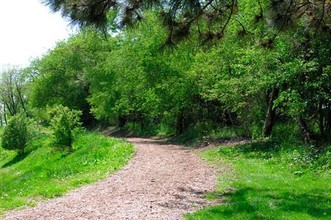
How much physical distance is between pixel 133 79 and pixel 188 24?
19.7 meters

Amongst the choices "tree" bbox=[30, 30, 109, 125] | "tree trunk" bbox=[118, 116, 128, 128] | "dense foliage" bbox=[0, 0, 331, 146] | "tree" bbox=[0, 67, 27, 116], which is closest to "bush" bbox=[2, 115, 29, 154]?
"dense foliage" bbox=[0, 0, 331, 146]

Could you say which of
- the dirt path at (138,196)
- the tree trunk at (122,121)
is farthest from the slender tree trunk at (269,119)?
the tree trunk at (122,121)

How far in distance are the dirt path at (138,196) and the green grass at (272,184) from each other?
0.58 m

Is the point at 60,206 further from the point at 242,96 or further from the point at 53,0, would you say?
the point at 242,96

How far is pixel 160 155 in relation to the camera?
59.8 ft

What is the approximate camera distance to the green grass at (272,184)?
8193mm

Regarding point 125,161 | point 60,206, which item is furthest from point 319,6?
point 125,161

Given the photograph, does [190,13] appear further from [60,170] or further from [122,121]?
[122,121]

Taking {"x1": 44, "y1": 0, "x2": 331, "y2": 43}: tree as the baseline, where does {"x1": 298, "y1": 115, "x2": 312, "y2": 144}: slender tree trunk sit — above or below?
below

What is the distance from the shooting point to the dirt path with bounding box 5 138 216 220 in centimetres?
845

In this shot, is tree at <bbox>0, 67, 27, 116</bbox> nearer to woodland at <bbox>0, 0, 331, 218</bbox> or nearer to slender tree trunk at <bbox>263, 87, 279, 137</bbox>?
woodland at <bbox>0, 0, 331, 218</bbox>

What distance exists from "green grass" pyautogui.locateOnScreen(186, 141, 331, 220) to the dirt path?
1.91ft

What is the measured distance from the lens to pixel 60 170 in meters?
17.2

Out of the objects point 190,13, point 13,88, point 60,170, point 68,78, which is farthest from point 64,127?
point 13,88
